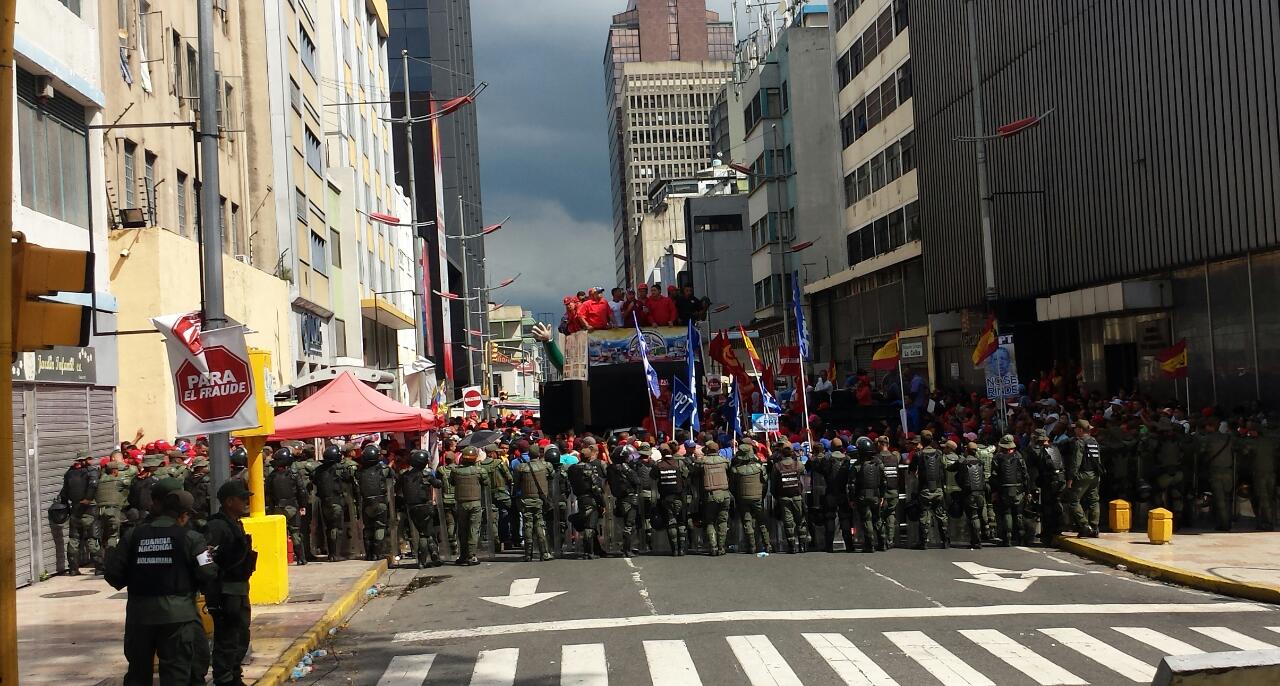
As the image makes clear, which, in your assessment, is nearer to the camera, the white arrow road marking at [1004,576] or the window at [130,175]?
the white arrow road marking at [1004,576]

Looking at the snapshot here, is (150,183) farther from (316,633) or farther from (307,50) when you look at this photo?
(307,50)

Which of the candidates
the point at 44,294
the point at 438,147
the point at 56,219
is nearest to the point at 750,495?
the point at 56,219

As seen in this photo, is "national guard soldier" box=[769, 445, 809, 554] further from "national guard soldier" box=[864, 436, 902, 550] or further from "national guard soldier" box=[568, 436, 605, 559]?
"national guard soldier" box=[568, 436, 605, 559]

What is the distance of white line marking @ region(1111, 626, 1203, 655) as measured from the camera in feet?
34.3

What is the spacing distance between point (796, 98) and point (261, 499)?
49.7m

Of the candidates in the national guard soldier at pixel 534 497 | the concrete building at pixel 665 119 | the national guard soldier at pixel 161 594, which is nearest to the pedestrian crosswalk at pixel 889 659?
the national guard soldier at pixel 161 594

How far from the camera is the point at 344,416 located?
19609 millimetres

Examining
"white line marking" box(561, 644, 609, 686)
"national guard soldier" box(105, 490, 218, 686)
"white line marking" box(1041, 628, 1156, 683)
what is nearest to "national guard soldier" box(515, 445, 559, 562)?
"white line marking" box(561, 644, 609, 686)

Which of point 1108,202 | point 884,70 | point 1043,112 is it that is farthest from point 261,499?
point 884,70

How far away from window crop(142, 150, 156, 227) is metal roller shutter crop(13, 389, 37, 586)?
6.77 metres

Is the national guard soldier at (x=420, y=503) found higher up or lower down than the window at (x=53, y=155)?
lower down

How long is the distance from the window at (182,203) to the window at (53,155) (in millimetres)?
6040

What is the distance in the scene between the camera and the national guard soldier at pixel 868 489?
60.3 feet

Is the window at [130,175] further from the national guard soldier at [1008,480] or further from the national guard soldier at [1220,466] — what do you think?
the national guard soldier at [1220,466]
